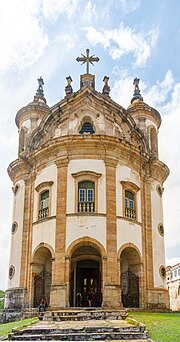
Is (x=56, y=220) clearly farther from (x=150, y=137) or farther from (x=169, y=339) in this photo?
(x=169, y=339)

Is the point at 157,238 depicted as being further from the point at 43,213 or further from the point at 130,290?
the point at 43,213

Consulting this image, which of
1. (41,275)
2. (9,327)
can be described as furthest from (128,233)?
(9,327)

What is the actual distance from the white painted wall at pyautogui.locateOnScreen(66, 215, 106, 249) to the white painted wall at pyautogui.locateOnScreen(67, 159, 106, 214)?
0.57m

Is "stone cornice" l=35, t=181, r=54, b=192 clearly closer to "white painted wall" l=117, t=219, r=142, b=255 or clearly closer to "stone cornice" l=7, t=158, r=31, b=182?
"stone cornice" l=7, t=158, r=31, b=182

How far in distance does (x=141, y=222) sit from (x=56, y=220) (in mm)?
5531

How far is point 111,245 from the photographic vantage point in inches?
920

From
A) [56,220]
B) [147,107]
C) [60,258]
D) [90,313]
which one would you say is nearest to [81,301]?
[60,258]

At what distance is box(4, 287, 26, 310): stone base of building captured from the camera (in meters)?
25.1

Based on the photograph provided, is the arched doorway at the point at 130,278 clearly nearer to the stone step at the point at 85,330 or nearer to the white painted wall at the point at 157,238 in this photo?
the white painted wall at the point at 157,238

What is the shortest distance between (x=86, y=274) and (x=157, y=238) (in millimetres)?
5278

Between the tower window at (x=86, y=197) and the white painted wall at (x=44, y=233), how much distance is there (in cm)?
182

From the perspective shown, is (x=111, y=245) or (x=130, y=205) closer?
(x=111, y=245)

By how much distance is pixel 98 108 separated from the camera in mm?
27344

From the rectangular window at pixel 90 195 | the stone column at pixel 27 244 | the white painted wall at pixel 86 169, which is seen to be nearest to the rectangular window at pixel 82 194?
the rectangular window at pixel 90 195
